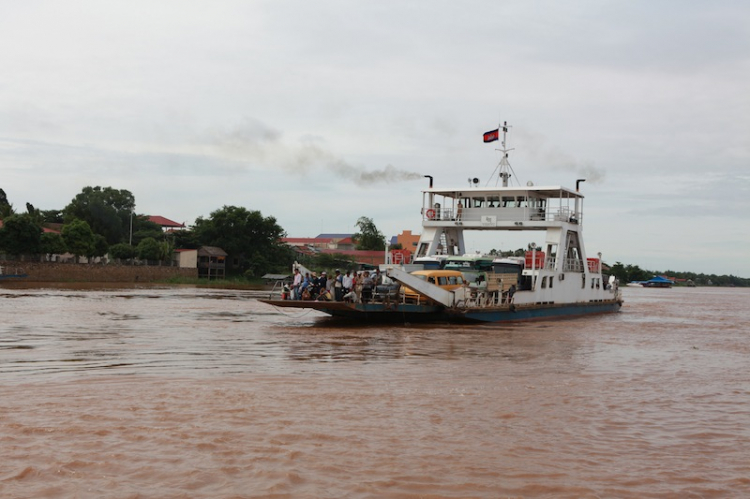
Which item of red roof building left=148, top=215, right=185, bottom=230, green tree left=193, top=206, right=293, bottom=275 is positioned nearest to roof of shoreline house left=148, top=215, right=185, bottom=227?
red roof building left=148, top=215, right=185, bottom=230

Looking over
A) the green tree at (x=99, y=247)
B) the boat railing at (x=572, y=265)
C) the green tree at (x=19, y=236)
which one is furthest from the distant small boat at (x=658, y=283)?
the green tree at (x=19, y=236)

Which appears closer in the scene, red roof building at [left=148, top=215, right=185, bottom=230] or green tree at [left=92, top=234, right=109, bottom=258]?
green tree at [left=92, top=234, right=109, bottom=258]

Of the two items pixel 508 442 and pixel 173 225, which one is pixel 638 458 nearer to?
pixel 508 442

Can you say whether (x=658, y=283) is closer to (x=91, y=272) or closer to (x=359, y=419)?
(x=91, y=272)

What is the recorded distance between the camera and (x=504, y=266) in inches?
1019

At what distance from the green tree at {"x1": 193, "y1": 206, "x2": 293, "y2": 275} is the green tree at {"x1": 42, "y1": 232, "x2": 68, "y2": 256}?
1643 cm

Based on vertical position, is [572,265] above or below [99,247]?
below

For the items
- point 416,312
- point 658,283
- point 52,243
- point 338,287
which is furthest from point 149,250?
point 658,283

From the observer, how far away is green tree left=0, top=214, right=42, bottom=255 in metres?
53.9

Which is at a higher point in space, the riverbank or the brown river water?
the riverbank

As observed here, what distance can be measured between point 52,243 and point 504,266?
4310 centimetres

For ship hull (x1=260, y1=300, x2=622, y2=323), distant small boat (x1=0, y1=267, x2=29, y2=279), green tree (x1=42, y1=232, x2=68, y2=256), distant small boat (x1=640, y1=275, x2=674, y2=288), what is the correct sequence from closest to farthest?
ship hull (x1=260, y1=300, x2=622, y2=323) < distant small boat (x1=0, y1=267, x2=29, y2=279) < green tree (x1=42, y1=232, x2=68, y2=256) < distant small boat (x1=640, y1=275, x2=674, y2=288)

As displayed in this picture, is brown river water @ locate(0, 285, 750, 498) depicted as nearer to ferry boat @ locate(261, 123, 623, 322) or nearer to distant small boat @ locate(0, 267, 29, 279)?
ferry boat @ locate(261, 123, 623, 322)

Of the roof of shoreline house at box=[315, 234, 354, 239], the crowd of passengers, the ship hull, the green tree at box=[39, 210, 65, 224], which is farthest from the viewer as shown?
the roof of shoreline house at box=[315, 234, 354, 239]
